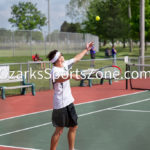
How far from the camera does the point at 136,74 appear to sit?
20031 mm

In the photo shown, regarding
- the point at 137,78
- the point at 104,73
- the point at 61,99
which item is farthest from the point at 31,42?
the point at 61,99

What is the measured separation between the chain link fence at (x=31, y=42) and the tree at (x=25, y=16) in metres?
18.8

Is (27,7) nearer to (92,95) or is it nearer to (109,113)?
(92,95)

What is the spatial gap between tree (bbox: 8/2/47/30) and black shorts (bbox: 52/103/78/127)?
49525 millimetres

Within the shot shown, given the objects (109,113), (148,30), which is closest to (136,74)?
Answer: (109,113)

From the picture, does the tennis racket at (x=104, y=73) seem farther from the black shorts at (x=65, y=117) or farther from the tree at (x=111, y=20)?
the tree at (x=111, y=20)

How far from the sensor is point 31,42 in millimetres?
32938

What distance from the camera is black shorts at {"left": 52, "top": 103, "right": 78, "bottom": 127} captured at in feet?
20.1

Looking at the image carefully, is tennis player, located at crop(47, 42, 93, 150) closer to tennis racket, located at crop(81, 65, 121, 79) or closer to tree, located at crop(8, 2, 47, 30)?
tennis racket, located at crop(81, 65, 121, 79)

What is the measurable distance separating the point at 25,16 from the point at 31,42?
2453 cm

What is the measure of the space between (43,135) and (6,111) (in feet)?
11.3

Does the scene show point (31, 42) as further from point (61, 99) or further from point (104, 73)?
point (61, 99)

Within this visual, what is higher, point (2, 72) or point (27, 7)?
point (27, 7)

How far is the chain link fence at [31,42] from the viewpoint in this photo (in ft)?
103
